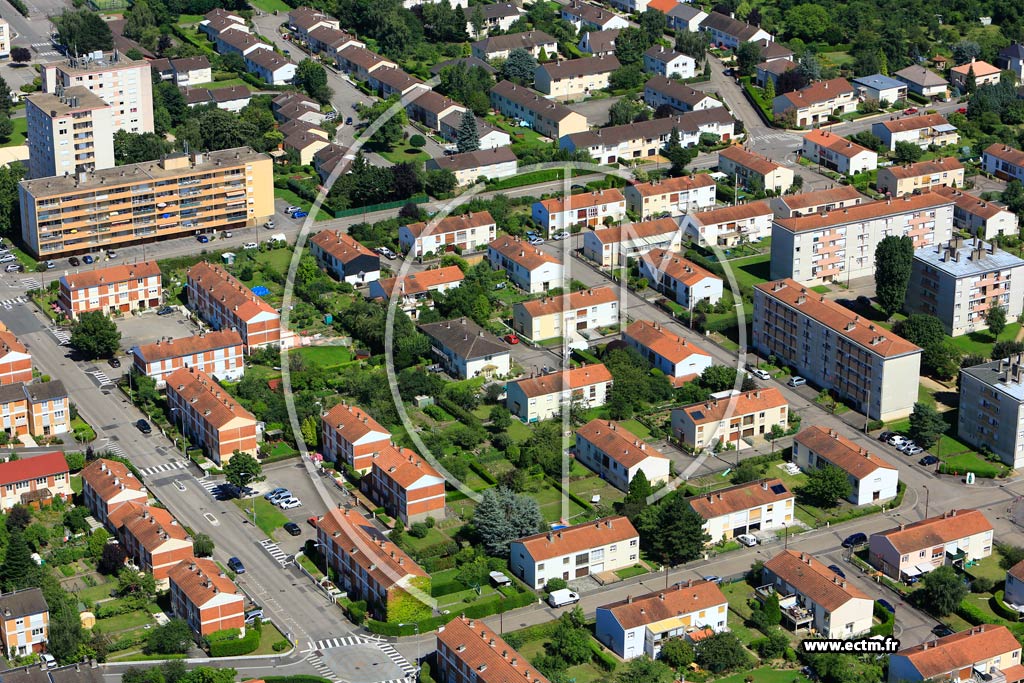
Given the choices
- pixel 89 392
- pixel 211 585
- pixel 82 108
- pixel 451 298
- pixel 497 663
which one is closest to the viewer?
pixel 497 663

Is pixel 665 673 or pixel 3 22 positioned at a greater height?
pixel 3 22

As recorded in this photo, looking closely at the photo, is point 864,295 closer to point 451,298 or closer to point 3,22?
point 451,298

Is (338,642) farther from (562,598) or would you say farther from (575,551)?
(575,551)

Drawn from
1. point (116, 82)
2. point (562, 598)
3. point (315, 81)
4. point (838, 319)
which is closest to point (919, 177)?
point (838, 319)

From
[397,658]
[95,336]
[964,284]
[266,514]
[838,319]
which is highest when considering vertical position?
[838,319]

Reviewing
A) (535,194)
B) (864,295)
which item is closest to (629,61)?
(535,194)

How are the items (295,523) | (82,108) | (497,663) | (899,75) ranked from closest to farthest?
1. (497,663)
2. (295,523)
3. (82,108)
4. (899,75)

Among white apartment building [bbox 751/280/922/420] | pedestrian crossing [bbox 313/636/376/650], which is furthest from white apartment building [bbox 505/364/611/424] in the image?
pedestrian crossing [bbox 313/636/376/650]
